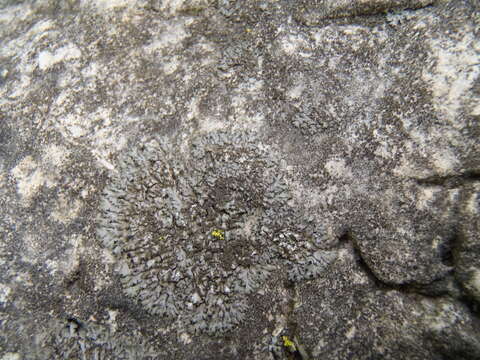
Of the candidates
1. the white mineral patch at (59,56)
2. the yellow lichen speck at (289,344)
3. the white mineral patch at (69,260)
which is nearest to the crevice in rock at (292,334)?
the yellow lichen speck at (289,344)

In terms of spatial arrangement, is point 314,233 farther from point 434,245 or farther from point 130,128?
point 130,128

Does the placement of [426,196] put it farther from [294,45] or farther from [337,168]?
[294,45]

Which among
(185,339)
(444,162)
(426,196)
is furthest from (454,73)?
(185,339)

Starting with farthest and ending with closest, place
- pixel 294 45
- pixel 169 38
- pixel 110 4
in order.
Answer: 1. pixel 110 4
2. pixel 169 38
3. pixel 294 45

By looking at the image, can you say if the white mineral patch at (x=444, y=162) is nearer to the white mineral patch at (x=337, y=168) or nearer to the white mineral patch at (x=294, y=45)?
the white mineral patch at (x=337, y=168)

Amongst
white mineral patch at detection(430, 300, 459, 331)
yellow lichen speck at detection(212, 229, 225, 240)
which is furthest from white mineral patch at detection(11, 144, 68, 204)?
white mineral patch at detection(430, 300, 459, 331)

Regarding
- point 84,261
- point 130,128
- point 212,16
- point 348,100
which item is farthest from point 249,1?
point 84,261
